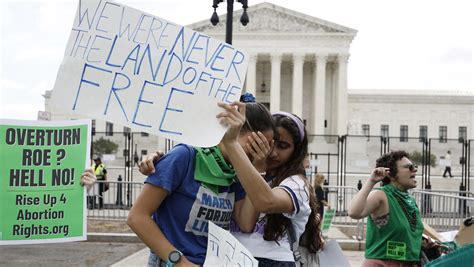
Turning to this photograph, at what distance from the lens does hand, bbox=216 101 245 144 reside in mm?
2225

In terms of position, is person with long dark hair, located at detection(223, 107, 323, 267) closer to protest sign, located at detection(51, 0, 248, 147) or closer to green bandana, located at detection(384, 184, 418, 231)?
protest sign, located at detection(51, 0, 248, 147)

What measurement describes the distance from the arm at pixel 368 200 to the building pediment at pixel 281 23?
63.3 meters

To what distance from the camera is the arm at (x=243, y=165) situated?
2204mm

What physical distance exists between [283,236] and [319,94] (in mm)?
66645

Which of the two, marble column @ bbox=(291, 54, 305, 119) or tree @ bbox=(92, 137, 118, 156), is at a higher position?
marble column @ bbox=(291, 54, 305, 119)

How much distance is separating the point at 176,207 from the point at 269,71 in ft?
230

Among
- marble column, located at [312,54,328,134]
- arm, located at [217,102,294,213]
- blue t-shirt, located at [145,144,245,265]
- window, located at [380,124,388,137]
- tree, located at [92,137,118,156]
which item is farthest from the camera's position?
window, located at [380,124,388,137]

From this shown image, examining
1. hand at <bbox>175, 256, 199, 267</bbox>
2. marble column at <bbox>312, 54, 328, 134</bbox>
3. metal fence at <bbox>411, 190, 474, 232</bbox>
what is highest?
marble column at <bbox>312, 54, 328, 134</bbox>

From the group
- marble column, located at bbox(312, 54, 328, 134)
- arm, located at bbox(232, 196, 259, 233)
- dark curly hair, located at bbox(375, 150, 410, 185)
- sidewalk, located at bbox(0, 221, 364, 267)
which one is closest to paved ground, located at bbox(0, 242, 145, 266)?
sidewalk, located at bbox(0, 221, 364, 267)

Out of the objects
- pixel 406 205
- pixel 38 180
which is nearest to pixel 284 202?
pixel 38 180

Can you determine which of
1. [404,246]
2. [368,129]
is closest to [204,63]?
[404,246]

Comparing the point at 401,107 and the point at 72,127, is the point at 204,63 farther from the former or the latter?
the point at 401,107

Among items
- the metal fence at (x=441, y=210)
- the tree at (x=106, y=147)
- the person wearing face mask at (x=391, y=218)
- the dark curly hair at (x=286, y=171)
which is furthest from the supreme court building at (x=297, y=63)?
the dark curly hair at (x=286, y=171)

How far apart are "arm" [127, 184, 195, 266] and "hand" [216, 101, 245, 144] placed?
333 millimetres
